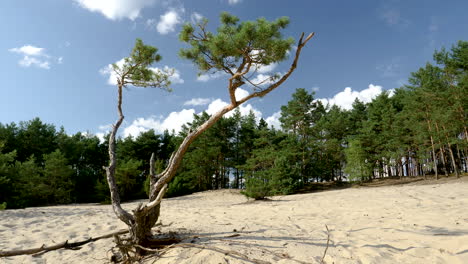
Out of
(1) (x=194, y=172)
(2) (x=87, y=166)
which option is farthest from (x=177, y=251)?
(2) (x=87, y=166)

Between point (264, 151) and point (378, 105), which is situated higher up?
point (378, 105)

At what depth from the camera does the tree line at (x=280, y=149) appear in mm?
17141

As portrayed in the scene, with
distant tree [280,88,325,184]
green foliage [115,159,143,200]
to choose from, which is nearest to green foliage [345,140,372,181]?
distant tree [280,88,325,184]

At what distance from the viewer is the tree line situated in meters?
17.1

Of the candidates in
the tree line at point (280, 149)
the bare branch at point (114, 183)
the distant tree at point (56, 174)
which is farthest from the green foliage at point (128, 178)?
the bare branch at point (114, 183)

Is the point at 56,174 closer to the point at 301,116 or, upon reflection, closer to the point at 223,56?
the point at 223,56

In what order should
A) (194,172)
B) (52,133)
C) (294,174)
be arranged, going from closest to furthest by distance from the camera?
(294,174)
(194,172)
(52,133)

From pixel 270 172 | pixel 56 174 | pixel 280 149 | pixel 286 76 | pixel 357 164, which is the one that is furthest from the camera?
pixel 280 149

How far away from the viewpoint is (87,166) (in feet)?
99.5

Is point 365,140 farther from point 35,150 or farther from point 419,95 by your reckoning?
point 35,150

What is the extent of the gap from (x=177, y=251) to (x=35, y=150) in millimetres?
28834

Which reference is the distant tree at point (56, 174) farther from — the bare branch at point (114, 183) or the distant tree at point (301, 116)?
the distant tree at point (301, 116)

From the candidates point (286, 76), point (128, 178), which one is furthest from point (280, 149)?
point (286, 76)

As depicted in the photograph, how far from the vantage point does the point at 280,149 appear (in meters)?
24.9
